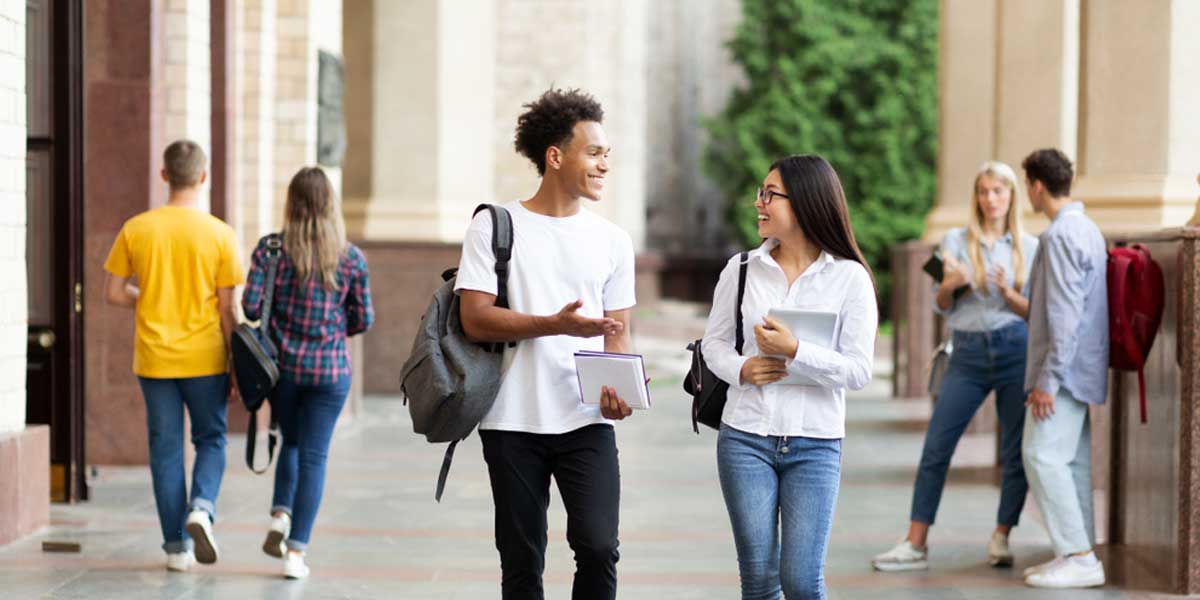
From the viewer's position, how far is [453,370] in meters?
5.21

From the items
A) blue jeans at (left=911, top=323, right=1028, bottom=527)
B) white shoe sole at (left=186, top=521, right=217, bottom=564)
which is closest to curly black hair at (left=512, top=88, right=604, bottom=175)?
white shoe sole at (left=186, top=521, right=217, bottom=564)

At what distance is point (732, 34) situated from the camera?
39.3 meters

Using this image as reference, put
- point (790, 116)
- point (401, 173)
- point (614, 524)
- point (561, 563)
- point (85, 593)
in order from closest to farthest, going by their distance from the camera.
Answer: point (614, 524) → point (85, 593) → point (561, 563) → point (401, 173) → point (790, 116)

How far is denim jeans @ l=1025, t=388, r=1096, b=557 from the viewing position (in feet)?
25.5

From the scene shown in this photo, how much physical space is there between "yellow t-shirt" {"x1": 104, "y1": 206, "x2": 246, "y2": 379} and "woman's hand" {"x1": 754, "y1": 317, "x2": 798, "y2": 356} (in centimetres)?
365

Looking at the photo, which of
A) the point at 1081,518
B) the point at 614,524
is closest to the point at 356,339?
the point at 1081,518

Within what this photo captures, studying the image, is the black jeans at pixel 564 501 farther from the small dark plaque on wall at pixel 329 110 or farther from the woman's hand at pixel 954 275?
the small dark plaque on wall at pixel 329 110

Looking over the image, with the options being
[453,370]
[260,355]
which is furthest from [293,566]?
[453,370]

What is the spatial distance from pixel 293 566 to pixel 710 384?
3149 millimetres

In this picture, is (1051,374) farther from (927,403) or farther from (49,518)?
(927,403)

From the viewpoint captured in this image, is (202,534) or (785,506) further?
(202,534)

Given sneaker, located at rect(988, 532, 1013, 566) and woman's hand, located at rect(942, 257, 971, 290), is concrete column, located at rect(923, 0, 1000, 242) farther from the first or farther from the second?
sneaker, located at rect(988, 532, 1013, 566)

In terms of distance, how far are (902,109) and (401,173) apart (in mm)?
22474

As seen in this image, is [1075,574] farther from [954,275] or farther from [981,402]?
[954,275]
